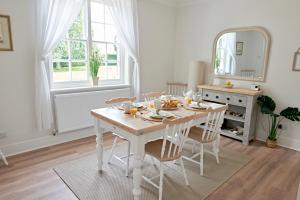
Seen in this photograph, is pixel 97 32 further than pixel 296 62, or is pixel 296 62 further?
pixel 97 32

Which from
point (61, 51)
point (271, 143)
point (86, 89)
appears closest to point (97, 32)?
point (61, 51)

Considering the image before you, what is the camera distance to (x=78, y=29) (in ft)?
11.0

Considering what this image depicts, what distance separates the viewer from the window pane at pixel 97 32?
349cm

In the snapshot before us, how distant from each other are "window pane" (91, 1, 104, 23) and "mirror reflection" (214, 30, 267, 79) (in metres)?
2.22

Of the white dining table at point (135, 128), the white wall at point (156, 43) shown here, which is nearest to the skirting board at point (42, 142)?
the white dining table at point (135, 128)

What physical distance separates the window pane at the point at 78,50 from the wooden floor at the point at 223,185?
4.67 feet

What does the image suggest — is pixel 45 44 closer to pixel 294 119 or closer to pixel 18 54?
pixel 18 54

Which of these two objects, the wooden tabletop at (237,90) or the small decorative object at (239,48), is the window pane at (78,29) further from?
the small decorative object at (239,48)

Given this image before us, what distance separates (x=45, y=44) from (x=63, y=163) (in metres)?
1.64

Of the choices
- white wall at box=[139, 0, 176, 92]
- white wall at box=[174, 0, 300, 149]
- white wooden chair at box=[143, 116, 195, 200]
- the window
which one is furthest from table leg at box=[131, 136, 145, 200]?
white wall at box=[174, 0, 300, 149]

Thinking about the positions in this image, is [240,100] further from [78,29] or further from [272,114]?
[78,29]

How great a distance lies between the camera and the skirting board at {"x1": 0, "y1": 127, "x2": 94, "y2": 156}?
280 cm

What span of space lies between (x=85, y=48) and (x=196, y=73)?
2.14 metres

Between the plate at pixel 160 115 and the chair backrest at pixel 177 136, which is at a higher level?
the plate at pixel 160 115
